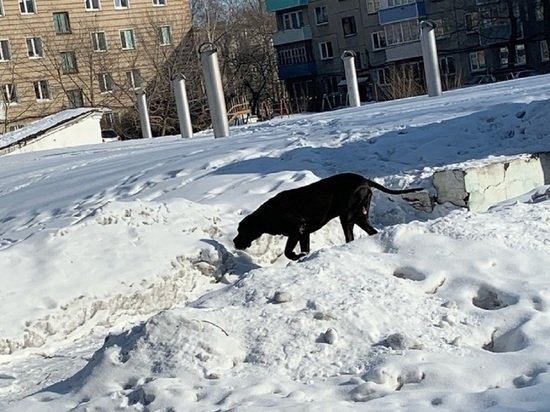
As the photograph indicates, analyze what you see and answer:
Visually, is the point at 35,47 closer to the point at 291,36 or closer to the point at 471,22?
the point at 291,36

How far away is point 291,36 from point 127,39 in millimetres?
16554

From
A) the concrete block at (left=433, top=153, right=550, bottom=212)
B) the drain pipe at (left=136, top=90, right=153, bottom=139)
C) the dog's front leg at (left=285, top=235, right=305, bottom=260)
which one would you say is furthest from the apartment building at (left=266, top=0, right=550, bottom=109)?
the dog's front leg at (left=285, top=235, right=305, bottom=260)

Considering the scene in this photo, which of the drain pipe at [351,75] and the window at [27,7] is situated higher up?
the window at [27,7]

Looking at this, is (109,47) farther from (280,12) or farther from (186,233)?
(186,233)

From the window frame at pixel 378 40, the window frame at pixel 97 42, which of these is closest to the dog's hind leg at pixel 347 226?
the window frame at pixel 97 42

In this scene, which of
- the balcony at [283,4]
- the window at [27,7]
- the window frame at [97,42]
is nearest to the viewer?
the window at [27,7]

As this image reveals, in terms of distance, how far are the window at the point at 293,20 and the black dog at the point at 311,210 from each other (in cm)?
6537

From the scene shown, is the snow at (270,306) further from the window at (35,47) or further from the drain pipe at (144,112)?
the window at (35,47)

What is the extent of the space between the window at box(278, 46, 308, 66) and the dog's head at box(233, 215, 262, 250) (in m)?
63.7

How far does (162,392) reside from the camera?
604 cm

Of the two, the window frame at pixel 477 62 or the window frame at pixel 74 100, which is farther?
the window frame at pixel 477 62

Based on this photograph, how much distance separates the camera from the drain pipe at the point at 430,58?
933 inches

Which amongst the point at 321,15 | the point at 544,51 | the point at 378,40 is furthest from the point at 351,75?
the point at 321,15

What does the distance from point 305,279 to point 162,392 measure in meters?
1.76
